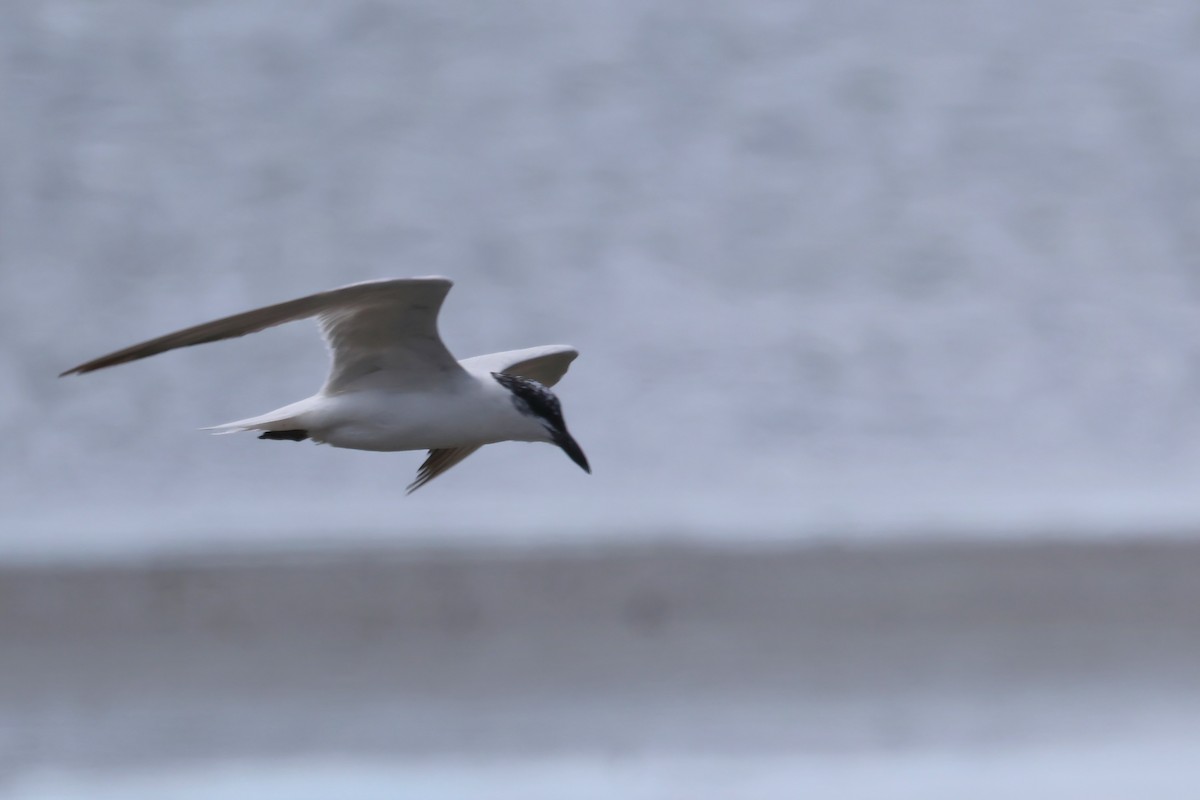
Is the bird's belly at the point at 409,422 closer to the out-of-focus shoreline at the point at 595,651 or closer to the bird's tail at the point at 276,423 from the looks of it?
the bird's tail at the point at 276,423

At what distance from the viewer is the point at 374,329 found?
3654mm

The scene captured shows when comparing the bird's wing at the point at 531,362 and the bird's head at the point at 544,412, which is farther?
the bird's wing at the point at 531,362

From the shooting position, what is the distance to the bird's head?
367cm

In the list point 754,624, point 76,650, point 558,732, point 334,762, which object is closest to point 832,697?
point 754,624

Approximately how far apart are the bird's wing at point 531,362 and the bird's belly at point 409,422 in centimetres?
36

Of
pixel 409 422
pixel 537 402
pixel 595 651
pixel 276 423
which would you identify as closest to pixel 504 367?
pixel 537 402

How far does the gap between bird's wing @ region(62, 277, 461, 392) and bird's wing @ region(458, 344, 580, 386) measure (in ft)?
1.03

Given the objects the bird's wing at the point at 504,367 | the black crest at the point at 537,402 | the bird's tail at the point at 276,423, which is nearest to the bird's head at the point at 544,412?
the black crest at the point at 537,402

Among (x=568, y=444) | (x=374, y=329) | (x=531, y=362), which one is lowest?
Result: (x=568, y=444)

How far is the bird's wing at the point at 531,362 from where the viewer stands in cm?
418

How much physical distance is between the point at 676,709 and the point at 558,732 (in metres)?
0.58

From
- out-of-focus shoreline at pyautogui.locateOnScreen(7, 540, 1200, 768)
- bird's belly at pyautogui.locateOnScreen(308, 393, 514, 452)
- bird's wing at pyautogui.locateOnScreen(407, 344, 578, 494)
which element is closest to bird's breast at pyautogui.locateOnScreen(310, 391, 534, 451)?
bird's belly at pyautogui.locateOnScreen(308, 393, 514, 452)

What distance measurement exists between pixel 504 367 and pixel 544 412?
518 mm

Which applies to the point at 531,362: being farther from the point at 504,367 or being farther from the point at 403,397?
the point at 403,397
